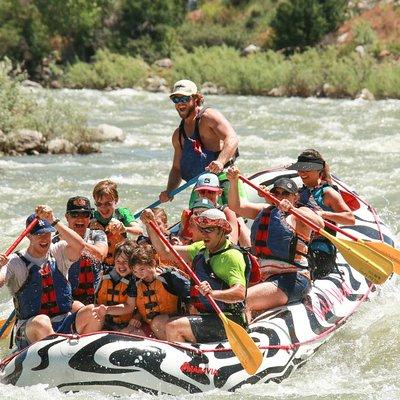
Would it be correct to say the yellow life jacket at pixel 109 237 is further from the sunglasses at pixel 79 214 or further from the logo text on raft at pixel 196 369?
the logo text on raft at pixel 196 369

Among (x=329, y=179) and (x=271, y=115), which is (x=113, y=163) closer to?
(x=271, y=115)

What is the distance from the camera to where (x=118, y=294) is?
5.67 metres

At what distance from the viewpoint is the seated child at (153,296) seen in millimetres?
5480

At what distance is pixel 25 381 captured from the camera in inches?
210

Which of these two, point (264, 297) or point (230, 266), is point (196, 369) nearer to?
point (230, 266)

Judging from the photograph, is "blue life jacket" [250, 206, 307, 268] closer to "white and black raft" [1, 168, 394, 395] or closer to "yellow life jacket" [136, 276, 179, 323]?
"white and black raft" [1, 168, 394, 395]

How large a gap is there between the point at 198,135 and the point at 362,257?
151 cm

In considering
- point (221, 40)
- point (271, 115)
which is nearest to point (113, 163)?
point (271, 115)

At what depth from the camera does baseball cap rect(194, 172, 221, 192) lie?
20.3 ft

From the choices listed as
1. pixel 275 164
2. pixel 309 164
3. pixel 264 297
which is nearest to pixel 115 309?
pixel 264 297

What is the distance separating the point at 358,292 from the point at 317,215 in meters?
1.00

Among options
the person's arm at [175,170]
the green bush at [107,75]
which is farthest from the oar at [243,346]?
the green bush at [107,75]

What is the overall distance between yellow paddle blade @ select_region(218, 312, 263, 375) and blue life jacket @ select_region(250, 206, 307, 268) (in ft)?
3.17

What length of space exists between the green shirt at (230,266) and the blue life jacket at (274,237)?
2.39ft
